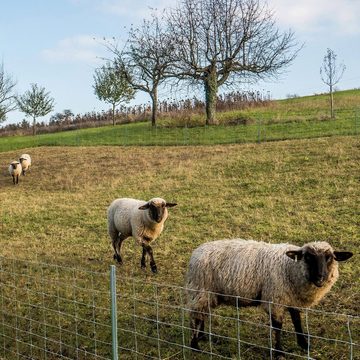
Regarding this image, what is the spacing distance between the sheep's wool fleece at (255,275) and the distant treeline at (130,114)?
31249 millimetres

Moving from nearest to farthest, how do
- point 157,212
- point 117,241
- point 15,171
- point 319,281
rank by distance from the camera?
1. point 319,281
2. point 157,212
3. point 117,241
4. point 15,171

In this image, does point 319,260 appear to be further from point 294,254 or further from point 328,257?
point 294,254

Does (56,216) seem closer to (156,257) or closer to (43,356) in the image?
(156,257)

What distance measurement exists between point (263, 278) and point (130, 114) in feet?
145

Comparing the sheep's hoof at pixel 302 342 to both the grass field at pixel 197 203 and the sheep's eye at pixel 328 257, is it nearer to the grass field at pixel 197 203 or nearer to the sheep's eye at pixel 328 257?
the grass field at pixel 197 203

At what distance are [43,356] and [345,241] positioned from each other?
6529 millimetres

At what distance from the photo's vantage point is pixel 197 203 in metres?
15.1

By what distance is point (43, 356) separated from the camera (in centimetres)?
616

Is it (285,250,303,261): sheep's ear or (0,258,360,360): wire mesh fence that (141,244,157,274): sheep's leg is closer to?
(0,258,360,360): wire mesh fence

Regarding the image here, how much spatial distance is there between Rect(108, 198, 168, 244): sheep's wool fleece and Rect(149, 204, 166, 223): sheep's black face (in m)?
0.12

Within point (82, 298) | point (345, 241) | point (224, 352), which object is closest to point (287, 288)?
point (224, 352)

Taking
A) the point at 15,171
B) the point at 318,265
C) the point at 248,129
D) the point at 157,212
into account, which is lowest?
the point at 318,265

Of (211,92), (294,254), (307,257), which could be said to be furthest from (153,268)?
(211,92)

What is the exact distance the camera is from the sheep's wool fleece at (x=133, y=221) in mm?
10266
